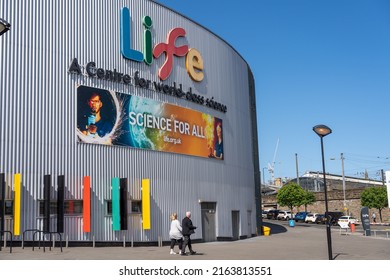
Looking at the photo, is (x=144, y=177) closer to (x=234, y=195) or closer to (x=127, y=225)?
(x=127, y=225)

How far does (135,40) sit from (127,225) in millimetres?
9581

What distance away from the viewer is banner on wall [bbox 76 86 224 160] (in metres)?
24.1

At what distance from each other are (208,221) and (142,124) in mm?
7477

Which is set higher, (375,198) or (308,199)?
(308,199)

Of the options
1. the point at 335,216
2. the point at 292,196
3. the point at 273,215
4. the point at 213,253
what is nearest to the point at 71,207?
the point at 213,253

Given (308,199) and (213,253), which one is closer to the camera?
(213,253)

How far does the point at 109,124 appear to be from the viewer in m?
24.7

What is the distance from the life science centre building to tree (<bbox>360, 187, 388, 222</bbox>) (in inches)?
1489

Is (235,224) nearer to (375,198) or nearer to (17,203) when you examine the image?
(17,203)

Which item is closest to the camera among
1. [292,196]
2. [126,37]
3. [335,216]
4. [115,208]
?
[115,208]

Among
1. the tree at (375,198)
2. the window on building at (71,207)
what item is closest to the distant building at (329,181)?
the tree at (375,198)
